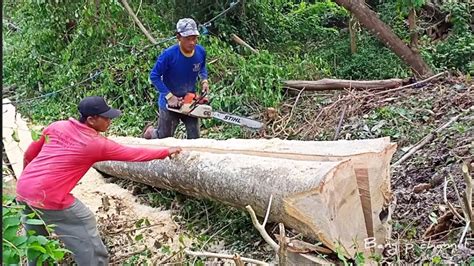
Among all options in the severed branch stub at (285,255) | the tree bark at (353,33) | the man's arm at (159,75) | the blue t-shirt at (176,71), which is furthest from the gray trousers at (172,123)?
the tree bark at (353,33)

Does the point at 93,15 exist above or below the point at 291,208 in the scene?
above

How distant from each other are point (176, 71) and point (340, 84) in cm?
234

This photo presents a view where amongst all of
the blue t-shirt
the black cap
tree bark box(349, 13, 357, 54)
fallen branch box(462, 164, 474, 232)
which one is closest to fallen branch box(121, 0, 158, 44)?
the blue t-shirt

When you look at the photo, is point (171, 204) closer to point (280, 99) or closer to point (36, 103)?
point (280, 99)

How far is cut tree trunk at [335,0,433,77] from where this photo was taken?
342 inches

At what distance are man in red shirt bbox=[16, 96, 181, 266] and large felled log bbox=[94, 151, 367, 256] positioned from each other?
0.49 m

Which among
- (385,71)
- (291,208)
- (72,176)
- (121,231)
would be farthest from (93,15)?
(291,208)

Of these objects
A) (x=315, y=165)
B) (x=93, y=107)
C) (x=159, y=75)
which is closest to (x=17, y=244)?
(x=93, y=107)

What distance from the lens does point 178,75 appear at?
603 centimetres

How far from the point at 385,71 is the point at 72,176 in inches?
281

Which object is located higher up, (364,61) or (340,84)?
(340,84)

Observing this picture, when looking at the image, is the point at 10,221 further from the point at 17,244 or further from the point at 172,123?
the point at 172,123

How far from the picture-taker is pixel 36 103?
984 cm

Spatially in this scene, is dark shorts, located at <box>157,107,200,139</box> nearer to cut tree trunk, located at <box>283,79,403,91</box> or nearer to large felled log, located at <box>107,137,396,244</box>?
cut tree trunk, located at <box>283,79,403,91</box>
